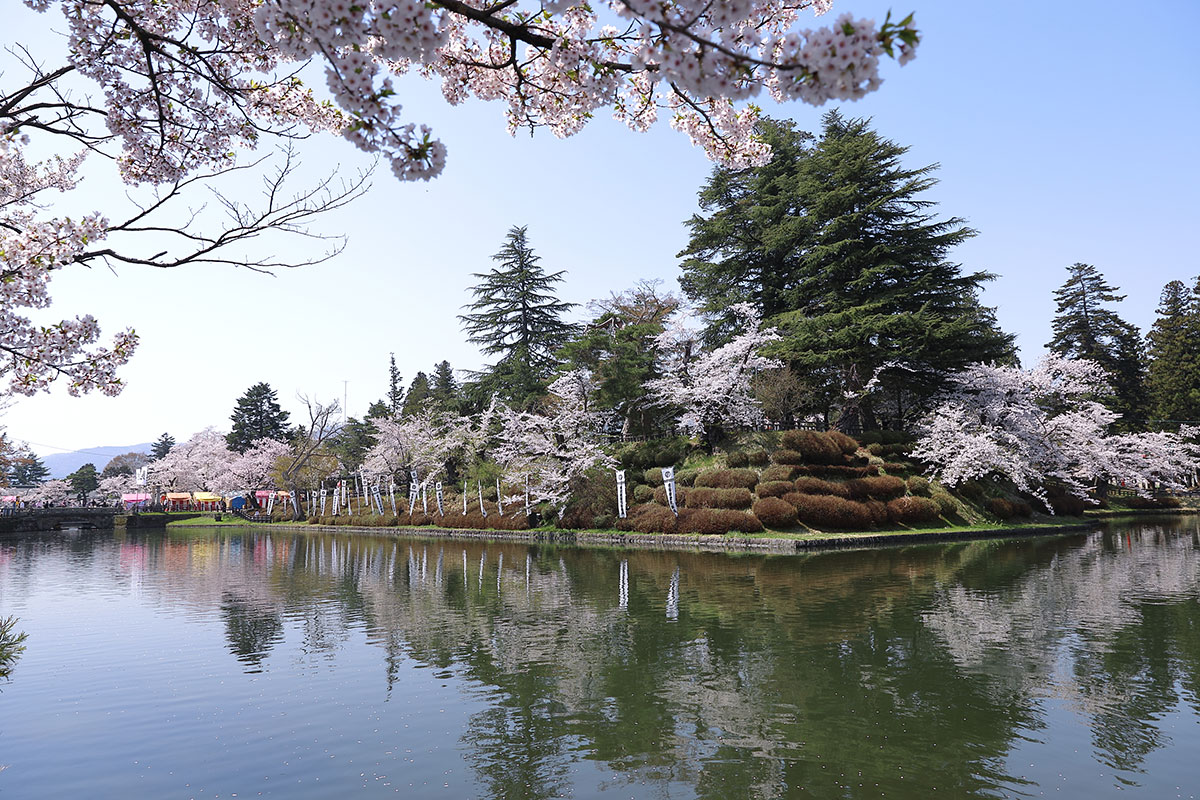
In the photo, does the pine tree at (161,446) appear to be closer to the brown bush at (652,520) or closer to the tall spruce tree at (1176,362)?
the brown bush at (652,520)

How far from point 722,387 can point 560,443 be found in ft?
30.5

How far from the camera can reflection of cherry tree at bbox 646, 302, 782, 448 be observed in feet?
104

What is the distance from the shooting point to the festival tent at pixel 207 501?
65500mm

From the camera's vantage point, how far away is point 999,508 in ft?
98.0

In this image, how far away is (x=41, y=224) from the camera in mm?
5758

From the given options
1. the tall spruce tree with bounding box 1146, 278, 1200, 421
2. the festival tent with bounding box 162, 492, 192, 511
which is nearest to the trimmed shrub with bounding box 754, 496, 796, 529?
the tall spruce tree with bounding box 1146, 278, 1200, 421

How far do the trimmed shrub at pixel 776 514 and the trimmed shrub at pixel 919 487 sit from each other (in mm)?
7243

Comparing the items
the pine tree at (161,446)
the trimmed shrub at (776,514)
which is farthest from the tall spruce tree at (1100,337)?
the pine tree at (161,446)

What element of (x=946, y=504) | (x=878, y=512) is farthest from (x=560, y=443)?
(x=946, y=504)

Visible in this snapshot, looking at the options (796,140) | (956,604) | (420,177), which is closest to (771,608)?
(956,604)

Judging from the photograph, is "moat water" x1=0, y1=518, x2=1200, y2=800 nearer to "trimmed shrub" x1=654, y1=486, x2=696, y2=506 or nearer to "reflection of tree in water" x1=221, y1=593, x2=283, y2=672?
"reflection of tree in water" x1=221, y1=593, x2=283, y2=672

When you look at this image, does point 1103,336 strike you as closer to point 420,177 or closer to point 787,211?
point 787,211

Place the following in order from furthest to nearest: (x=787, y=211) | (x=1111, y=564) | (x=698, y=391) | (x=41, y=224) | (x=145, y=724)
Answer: (x=787, y=211), (x=698, y=391), (x=1111, y=564), (x=145, y=724), (x=41, y=224)

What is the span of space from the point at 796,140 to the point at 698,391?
18418 mm
